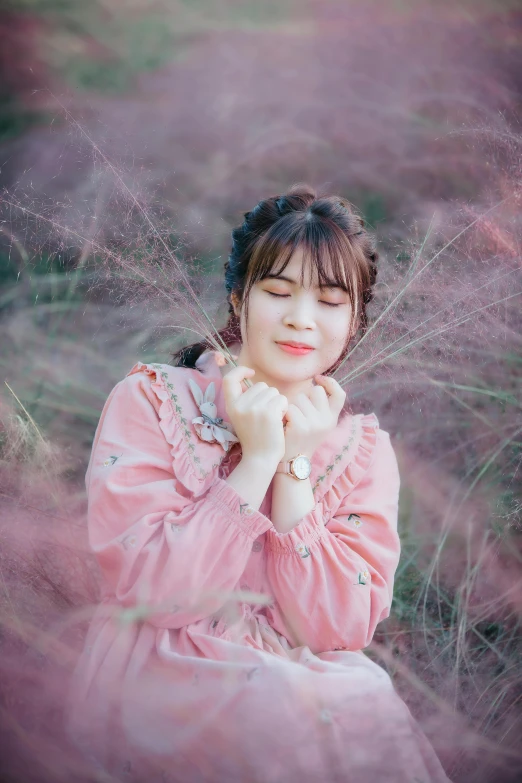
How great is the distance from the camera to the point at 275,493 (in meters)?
1.06

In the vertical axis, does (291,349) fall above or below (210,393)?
above

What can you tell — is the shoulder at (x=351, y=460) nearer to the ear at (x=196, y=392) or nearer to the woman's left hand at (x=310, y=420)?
the woman's left hand at (x=310, y=420)

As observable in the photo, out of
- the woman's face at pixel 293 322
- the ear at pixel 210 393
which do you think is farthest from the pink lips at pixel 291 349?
the ear at pixel 210 393

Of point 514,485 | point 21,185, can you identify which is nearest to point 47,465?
point 21,185

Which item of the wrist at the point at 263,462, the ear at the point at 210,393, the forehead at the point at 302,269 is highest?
the forehead at the point at 302,269

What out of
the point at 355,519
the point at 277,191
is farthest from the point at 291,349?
the point at 277,191

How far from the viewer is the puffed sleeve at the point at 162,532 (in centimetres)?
96

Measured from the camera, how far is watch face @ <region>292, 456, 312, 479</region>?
41.6 inches

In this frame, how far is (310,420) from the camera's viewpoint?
1086mm

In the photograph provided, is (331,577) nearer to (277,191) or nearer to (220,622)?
(220,622)

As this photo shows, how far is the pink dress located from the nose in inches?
7.2

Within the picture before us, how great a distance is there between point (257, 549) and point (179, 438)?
189 millimetres

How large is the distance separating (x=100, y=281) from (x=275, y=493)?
0.58 meters

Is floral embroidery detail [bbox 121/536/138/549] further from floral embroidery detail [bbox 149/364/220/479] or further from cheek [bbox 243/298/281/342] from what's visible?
cheek [bbox 243/298/281/342]
